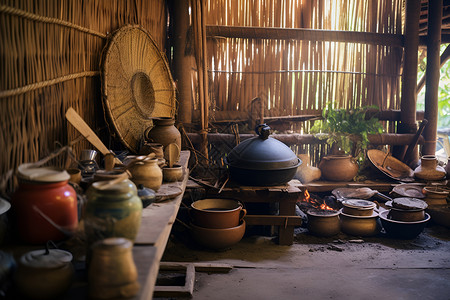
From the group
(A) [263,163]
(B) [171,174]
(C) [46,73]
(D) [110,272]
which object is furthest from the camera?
(A) [263,163]

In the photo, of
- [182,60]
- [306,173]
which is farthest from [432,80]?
[182,60]

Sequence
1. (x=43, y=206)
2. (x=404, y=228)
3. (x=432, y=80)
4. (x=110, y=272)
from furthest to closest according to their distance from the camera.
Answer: (x=432, y=80)
(x=404, y=228)
(x=43, y=206)
(x=110, y=272)

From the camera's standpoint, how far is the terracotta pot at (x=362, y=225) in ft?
16.5

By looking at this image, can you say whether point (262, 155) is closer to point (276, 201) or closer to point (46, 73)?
point (276, 201)

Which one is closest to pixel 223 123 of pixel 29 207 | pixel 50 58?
pixel 50 58

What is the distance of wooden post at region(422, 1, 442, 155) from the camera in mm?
6564

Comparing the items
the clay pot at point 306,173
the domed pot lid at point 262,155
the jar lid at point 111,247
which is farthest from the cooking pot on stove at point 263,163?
the jar lid at point 111,247

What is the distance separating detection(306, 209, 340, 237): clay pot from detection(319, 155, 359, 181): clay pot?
107 cm

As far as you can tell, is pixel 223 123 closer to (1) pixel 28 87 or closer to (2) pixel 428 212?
→ (2) pixel 428 212

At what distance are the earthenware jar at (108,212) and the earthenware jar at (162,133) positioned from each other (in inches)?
85.7

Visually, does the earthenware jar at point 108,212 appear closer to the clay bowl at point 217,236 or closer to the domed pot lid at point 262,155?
the clay bowl at point 217,236

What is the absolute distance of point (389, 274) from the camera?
400 centimetres

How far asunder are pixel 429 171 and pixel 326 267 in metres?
2.77

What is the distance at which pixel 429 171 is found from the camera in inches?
235
